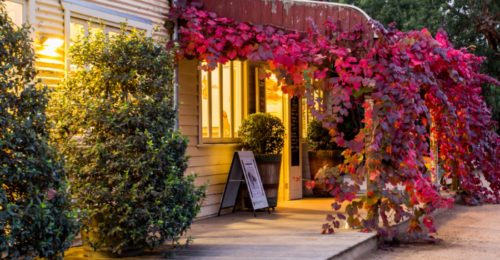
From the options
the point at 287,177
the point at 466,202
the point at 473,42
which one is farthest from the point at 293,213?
the point at 473,42

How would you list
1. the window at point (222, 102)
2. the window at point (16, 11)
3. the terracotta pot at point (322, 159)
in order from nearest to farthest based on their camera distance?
the window at point (16, 11)
the window at point (222, 102)
the terracotta pot at point (322, 159)

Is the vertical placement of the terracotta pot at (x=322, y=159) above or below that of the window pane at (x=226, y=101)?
below

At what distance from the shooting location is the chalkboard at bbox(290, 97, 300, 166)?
1221 cm

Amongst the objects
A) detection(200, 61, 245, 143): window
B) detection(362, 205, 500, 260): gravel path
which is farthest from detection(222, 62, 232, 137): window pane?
detection(362, 205, 500, 260): gravel path

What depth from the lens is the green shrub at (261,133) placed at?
10.2m

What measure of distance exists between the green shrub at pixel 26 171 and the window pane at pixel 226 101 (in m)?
5.71

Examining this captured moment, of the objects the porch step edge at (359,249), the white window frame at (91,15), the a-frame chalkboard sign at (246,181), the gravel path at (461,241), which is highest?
the white window frame at (91,15)

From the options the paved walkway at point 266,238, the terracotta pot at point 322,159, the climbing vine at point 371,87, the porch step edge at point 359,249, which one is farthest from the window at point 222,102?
the porch step edge at point 359,249

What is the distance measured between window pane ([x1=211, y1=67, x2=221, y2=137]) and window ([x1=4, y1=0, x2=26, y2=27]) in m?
4.07

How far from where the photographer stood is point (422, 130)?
7488mm

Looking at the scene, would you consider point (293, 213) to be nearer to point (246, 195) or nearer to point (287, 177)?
point (246, 195)

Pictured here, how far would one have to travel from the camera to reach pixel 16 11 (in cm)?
633

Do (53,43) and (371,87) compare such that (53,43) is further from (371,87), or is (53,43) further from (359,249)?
(359,249)

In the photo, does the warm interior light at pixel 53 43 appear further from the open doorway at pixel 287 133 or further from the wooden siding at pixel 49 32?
the open doorway at pixel 287 133
